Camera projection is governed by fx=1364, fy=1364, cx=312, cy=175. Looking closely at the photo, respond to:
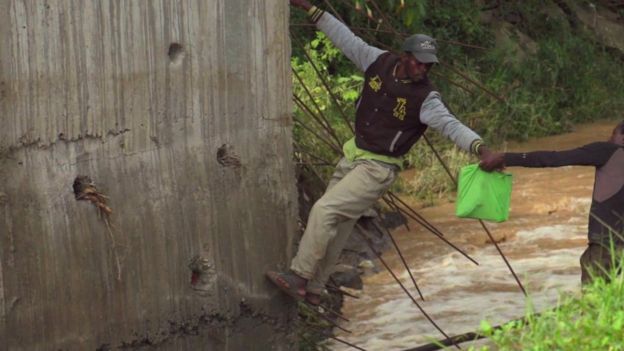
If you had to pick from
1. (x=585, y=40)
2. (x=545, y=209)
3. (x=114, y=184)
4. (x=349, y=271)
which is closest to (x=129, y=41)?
(x=114, y=184)

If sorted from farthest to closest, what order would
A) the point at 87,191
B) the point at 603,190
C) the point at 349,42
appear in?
the point at 349,42 < the point at 603,190 < the point at 87,191

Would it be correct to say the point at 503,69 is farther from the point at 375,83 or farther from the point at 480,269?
the point at 375,83

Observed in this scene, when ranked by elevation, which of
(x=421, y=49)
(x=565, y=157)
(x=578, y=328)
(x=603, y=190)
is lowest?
(x=578, y=328)

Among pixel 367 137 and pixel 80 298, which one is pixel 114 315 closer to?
pixel 80 298

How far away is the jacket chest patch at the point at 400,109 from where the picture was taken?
6.32 m

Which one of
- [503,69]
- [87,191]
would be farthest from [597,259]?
[503,69]

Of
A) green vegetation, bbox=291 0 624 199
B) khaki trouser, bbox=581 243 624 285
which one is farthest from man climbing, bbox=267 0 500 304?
green vegetation, bbox=291 0 624 199

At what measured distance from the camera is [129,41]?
5.32m

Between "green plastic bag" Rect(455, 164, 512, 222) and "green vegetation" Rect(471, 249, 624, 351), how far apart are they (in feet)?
5.25

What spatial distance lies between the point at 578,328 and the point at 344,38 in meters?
2.62

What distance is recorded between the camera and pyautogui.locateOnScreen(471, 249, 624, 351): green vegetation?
4.22m

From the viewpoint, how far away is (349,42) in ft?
21.5

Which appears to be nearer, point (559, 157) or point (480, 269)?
point (559, 157)

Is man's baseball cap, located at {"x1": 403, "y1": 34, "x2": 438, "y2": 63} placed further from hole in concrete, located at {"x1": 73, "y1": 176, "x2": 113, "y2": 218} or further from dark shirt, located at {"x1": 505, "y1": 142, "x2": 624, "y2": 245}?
hole in concrete, located at {"x1": 73, "y1": 176, "x2": 113, "y2": 218}
